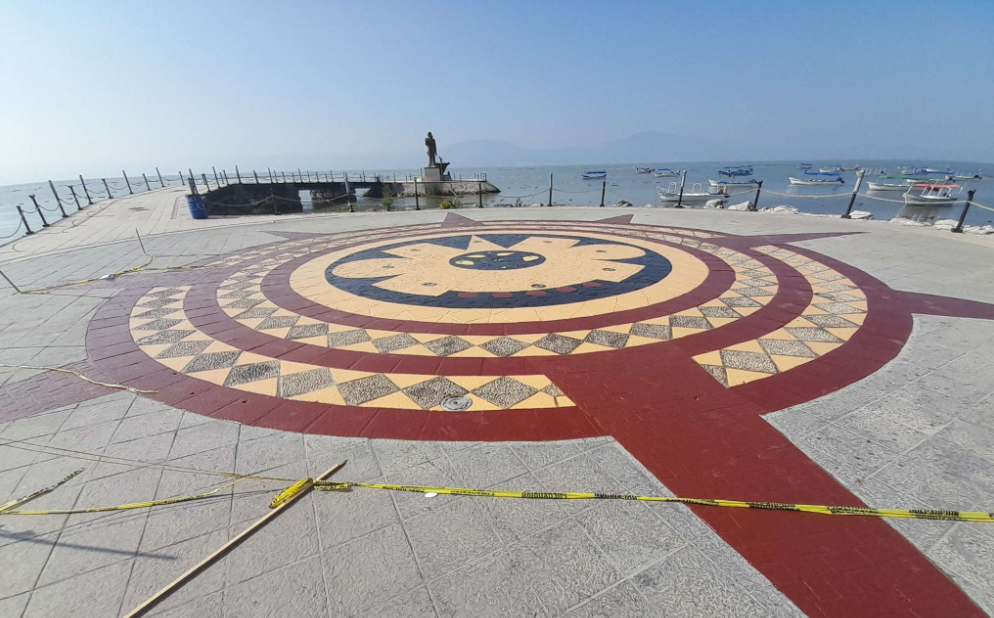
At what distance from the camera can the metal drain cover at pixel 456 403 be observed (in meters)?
3.38

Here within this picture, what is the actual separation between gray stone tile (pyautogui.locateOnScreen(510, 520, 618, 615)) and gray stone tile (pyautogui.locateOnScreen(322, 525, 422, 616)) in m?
0.58

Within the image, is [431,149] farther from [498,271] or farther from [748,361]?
[748,361]

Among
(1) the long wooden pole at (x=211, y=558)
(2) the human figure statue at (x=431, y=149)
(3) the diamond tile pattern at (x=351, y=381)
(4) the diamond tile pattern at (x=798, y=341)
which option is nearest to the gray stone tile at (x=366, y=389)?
(3) the diamond tile pattern at (x=351, y=381)

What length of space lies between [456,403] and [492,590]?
66.9 inches

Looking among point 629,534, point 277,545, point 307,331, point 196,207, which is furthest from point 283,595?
point 196,207

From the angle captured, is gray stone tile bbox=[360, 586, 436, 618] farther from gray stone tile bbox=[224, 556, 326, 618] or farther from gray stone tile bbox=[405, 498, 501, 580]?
gray stone tile bbox=[224, 556, 326, 618]

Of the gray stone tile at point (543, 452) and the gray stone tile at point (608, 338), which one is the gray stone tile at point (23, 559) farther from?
the gray stone tile at point (608, 338)

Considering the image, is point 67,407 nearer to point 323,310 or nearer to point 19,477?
point 19,477

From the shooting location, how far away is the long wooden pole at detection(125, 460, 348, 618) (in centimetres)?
183

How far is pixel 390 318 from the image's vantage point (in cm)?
544

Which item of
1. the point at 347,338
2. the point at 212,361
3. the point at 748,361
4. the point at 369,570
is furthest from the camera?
the point at 347,338

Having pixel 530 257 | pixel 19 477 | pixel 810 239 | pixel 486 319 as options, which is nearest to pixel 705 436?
pixel 486 319

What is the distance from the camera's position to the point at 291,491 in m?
2.48

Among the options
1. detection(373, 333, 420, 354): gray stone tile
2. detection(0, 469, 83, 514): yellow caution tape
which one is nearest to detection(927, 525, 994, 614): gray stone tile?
detection(373, 333, 420, 354): gray stone tile
